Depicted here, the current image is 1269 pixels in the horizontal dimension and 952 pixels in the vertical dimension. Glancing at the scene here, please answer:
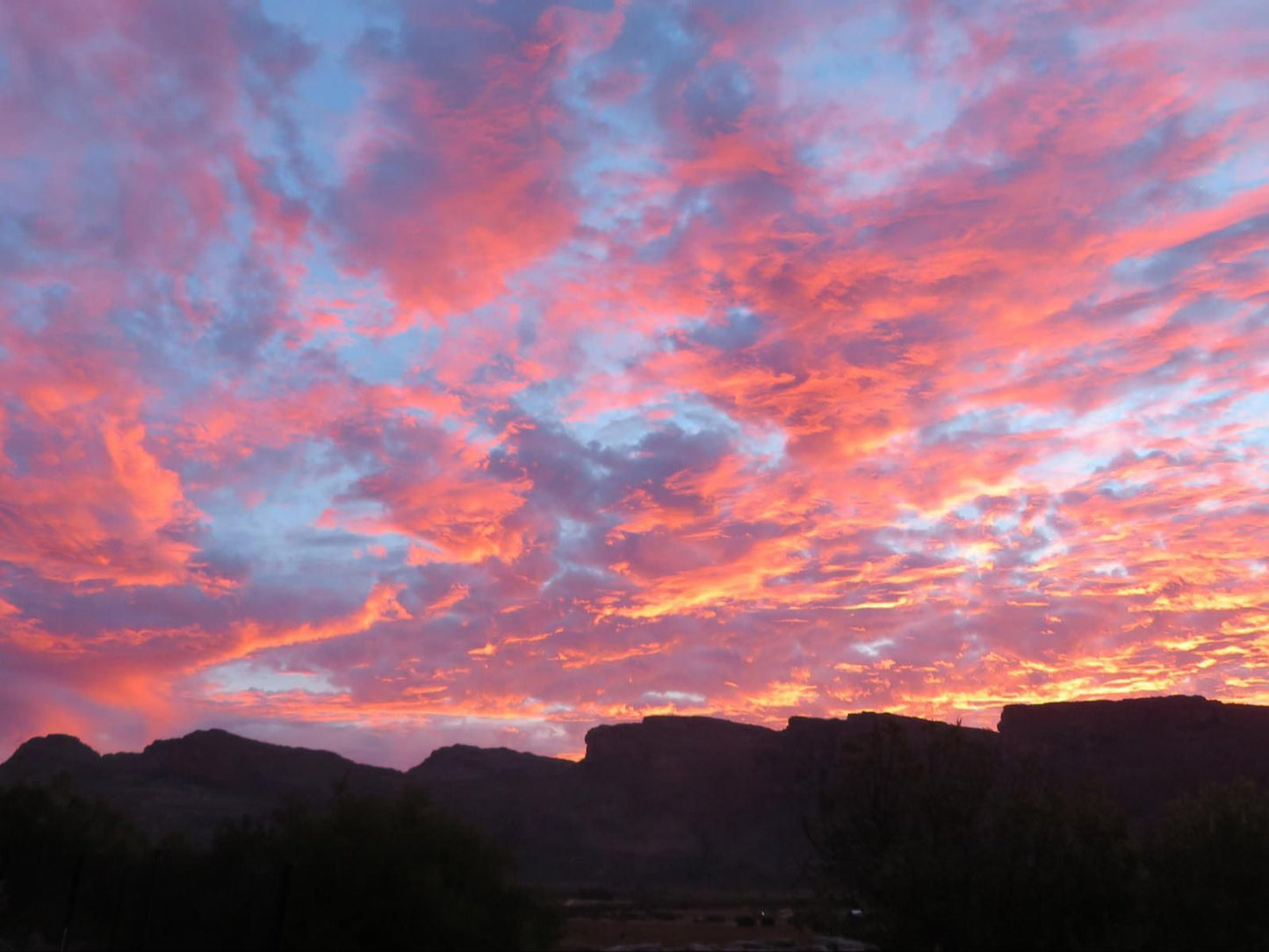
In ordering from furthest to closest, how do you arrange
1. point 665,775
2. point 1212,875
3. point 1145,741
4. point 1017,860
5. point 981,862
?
1. point 665,775
2. point 1145,741
3. point 1212,875
4. point 981,862
5. point 1017,860

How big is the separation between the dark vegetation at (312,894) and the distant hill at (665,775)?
72554 mm

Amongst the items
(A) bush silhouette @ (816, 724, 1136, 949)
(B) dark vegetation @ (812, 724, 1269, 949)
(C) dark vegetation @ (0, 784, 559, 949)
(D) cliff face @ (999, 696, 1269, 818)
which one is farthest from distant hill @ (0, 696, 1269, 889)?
(A) bush silhouette @ (816, 724, 1136, 949)

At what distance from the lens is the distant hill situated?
11031 centimetres

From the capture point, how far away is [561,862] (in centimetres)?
11594

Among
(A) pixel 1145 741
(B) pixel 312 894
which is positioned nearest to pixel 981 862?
(B) pixel 312 894

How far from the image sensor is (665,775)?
13462cm

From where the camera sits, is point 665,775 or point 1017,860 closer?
point 1017,860

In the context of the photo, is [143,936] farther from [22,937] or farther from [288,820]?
[22,937]

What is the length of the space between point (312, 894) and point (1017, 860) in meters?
14.8

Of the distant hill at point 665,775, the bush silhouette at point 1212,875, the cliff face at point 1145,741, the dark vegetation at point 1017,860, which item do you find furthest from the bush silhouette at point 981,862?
the cliff face at point 1145,741

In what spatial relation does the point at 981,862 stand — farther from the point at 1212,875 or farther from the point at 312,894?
the point at 312,894

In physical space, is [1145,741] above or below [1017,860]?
above

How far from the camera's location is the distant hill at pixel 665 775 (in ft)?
362

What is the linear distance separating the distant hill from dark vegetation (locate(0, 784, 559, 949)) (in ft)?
238
